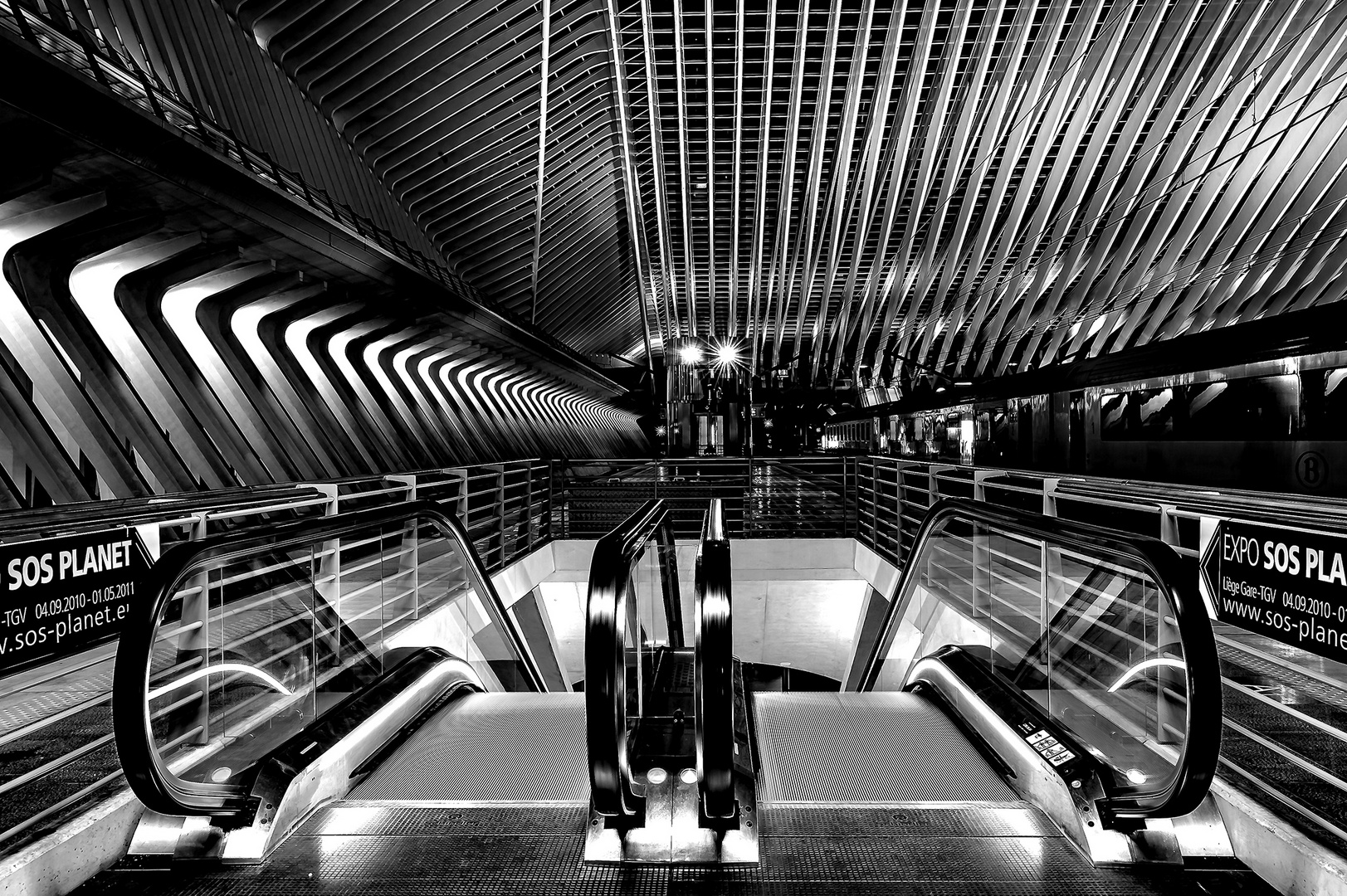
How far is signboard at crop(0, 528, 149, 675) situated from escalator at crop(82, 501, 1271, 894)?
23cm

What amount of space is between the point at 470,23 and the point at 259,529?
1088cm

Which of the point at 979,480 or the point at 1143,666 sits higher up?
the point at 979,480

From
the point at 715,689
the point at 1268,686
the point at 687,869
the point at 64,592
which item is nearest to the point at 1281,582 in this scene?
the point at 1268,686

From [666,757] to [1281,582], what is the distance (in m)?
2.13

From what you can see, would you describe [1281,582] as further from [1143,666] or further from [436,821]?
[436,821]

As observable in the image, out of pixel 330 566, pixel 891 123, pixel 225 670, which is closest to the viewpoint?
pixel 225 670

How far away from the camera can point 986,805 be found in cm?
295

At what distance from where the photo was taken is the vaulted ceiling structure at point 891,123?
37.5 feet

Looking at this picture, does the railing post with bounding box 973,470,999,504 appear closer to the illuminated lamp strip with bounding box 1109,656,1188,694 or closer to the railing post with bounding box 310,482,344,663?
the illuminated lamp strip with bounding box 1109,656,1188,694

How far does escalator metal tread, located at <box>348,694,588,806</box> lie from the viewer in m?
3.19

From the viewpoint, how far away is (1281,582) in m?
2.86

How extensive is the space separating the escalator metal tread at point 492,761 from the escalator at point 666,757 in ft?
0.05

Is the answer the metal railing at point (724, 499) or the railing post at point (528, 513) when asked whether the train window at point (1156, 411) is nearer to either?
the metal railing at point (724, 499)

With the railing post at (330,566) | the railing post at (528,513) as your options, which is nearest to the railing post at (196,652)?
the railing post at (330,566)
